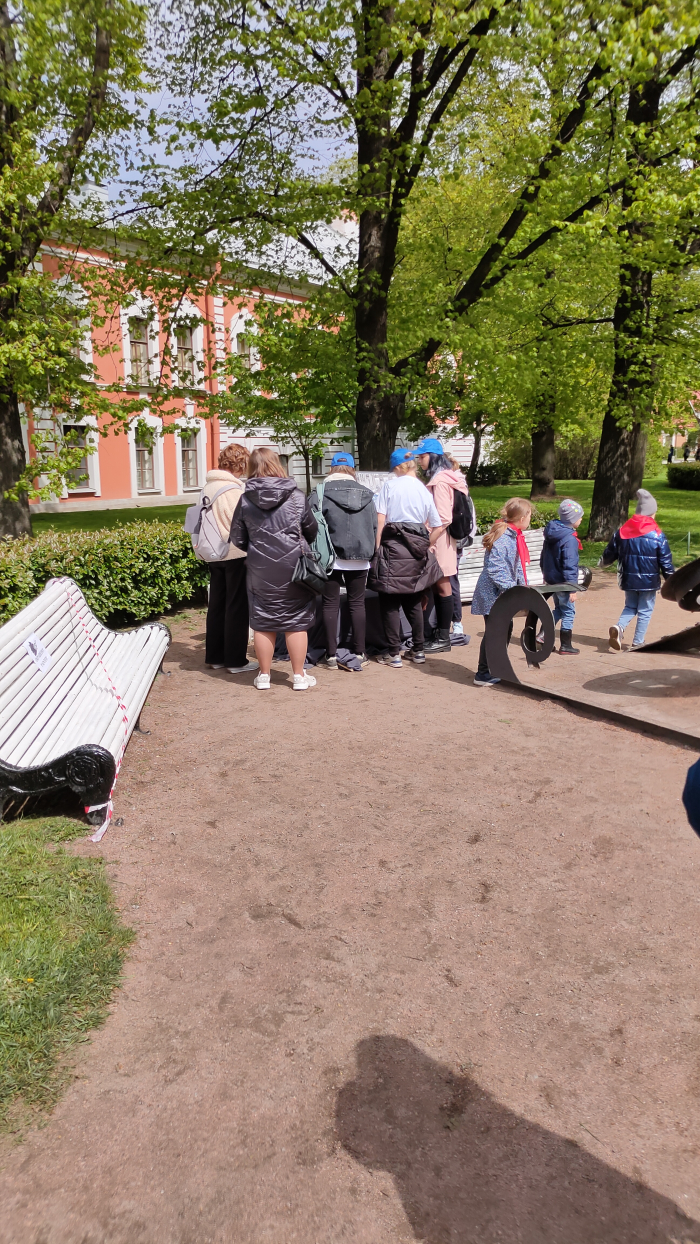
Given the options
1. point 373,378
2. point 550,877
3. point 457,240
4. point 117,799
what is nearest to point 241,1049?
point 550,877

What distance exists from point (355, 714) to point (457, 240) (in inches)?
745

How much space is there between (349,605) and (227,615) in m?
1.06

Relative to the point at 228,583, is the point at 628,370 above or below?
above

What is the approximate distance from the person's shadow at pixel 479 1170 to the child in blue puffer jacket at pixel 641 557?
579 centimetres

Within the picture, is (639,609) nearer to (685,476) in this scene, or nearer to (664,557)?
(664,557)

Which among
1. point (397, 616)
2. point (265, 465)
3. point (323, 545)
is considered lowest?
point (397, 616)

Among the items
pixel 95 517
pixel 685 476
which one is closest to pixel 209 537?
pixel 95 517

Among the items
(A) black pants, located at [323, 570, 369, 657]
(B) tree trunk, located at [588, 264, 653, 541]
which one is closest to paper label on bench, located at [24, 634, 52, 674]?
(A) black pants, located at [323, 570, 369, 657]

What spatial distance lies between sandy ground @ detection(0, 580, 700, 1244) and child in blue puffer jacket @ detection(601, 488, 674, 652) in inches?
111

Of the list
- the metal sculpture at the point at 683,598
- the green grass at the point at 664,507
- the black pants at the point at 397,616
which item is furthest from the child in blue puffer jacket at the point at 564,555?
the green grass at the point at 664,507

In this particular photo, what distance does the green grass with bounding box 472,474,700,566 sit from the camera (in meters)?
15.4

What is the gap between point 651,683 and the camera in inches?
273

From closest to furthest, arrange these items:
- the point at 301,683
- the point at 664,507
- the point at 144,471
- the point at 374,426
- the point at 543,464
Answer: the point at 301,683 < the point at 374,426 < the point at 664,507 < the point at 543,464 < the point at 144,471

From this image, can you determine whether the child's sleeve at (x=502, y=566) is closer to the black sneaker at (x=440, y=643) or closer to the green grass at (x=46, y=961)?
the black sneaker at (x=440, y=643)
